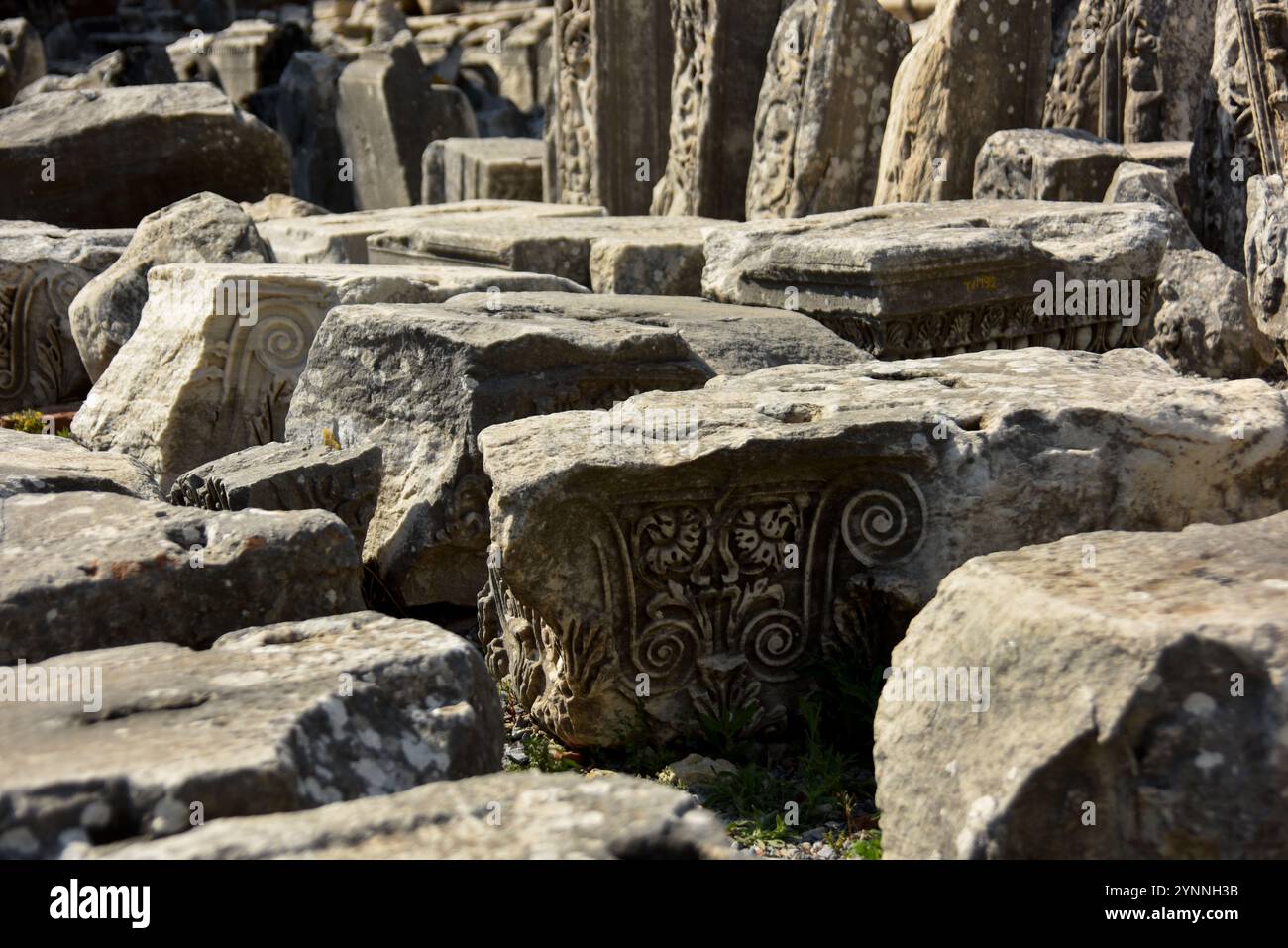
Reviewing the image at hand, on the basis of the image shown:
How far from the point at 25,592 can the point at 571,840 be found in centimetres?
139

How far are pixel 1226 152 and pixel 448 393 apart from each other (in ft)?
14.4

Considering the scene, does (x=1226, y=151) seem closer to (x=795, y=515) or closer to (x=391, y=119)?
(x=795, y=515)

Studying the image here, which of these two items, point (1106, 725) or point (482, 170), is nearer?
point (1106, 725)

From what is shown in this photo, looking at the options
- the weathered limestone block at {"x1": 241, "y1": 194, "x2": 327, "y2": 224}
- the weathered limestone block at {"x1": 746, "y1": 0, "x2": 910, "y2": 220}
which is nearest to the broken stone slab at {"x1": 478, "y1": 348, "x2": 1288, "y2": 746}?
the weathered limestone block at {"x1": 746, "y1": 0, "x2": 910, "y2": 220}

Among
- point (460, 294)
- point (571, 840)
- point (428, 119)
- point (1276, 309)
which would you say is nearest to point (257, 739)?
point (571, 840)

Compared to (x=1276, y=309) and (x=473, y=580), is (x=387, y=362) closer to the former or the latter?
(x=473, y=580)

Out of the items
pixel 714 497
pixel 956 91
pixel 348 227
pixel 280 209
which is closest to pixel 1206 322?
pixel 956 91

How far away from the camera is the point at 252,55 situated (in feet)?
57.0

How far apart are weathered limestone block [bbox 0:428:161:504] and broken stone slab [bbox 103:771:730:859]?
1859 millimetres

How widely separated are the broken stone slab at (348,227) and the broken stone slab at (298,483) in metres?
3.30

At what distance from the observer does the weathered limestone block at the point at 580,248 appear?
5.81 m

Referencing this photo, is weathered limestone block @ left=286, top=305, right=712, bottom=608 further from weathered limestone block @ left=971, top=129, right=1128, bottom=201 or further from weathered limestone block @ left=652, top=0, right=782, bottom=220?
weathered limestone block @ left=652, top=0, right=782, bottom=220

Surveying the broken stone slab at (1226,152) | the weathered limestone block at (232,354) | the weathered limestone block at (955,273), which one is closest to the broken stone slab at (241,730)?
the weathered limestone block at (232,354)

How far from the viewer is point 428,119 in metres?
13.0
